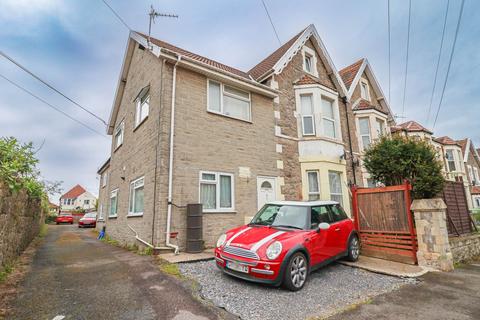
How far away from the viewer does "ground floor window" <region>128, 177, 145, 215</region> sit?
9008mm

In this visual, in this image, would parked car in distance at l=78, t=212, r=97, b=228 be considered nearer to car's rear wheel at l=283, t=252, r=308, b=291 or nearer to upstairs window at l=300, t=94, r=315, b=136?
upstairs window at l=300, t=94, r=315, b=136

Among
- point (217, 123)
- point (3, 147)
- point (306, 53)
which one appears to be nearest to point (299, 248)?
point (217, 123)

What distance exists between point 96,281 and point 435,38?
16.5 metres

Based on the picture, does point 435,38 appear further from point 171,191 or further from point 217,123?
point 171,191

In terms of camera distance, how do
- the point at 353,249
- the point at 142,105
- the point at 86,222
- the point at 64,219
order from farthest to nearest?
the point at 64,219
the point at 86,222
the point at 142,105
the point at 353,249

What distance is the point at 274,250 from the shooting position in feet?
14.8

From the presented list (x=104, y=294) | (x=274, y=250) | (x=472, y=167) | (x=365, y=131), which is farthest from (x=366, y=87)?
(x=472, y=167)

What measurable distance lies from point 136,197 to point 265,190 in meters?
5.24

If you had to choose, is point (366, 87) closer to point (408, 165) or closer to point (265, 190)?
point (408, 165)

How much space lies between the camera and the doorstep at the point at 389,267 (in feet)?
19.0

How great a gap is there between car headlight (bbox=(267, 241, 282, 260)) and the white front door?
15.5 feet

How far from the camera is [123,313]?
11.5 feet

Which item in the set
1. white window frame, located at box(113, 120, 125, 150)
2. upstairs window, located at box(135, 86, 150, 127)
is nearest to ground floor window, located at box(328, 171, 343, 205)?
upstairs window, located at box(135, 86, 150, 127)

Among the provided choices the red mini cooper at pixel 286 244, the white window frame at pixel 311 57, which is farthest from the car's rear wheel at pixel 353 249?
the white window frame at pixel 311 57
